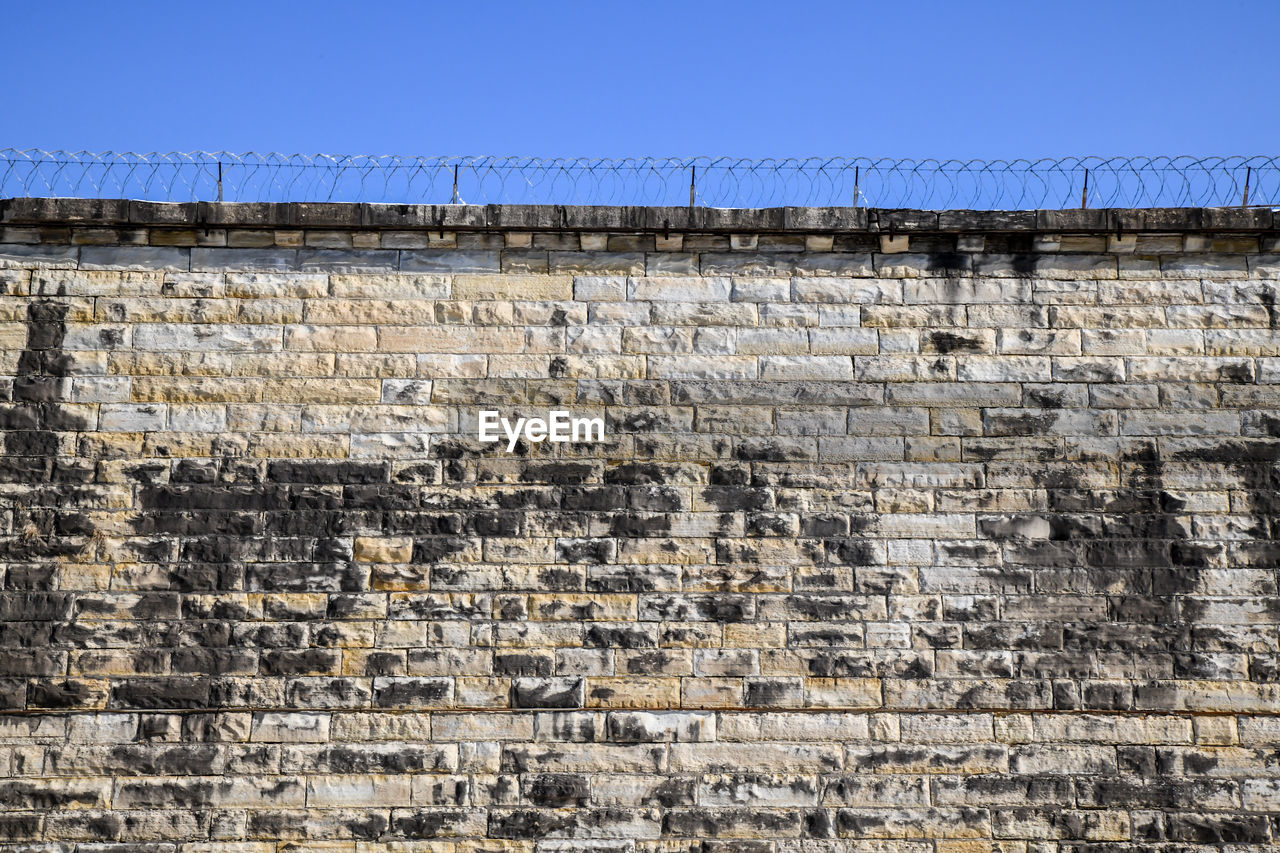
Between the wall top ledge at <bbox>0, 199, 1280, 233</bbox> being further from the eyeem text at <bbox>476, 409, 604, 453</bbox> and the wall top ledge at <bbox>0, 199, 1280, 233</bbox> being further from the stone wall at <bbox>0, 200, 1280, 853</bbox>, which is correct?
the eyeem text at <bbox>476, 409, 604, 453</bbox>

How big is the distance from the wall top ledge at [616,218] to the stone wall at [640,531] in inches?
0.9

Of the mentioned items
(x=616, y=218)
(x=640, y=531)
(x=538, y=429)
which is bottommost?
→ (x=640, y=531)

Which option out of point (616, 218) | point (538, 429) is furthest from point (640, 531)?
point (616, 218)

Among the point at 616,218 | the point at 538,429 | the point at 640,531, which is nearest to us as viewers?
the point at 640,531

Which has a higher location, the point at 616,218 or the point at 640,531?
the point at 616,218

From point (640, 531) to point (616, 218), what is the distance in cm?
197

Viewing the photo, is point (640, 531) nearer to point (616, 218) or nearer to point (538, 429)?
point (538, 429)

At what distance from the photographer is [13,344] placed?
630cm

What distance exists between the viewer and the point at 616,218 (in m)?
6.37

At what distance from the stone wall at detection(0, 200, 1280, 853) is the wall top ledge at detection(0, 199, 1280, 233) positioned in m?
0.02

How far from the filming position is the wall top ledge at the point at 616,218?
20.8 ft

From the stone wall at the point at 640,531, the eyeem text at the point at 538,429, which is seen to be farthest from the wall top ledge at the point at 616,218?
the eyeem text at the point at 538,429

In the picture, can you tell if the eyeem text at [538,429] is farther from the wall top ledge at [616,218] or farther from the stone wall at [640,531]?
the wall top ledge at [616,218]

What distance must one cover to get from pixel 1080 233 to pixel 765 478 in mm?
2546
